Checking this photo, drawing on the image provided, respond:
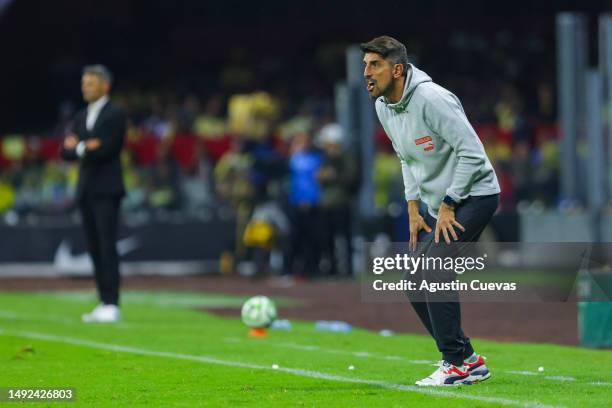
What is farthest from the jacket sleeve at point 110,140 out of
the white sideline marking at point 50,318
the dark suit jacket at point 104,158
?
the white sideline marking at point 50,318

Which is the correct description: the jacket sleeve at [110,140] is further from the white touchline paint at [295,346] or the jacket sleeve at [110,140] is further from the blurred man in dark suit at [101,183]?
the white touchline paint at [295,346]

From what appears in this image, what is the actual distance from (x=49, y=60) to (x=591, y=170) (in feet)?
65.7

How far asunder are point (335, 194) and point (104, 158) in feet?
26.0

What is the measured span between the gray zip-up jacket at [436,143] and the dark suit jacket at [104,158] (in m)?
5.97

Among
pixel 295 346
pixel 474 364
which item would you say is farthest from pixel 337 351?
pixel 474 364

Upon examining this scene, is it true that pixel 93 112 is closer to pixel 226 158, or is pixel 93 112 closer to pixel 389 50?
pixel 389 50

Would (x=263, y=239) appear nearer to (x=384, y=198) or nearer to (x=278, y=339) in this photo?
(x=384, y=198)

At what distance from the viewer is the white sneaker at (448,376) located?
8352 millimetres

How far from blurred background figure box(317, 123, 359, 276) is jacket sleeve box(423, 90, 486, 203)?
516 inches

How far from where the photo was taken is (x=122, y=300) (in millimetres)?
18031

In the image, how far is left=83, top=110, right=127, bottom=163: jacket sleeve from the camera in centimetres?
1405

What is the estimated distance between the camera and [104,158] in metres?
14.1

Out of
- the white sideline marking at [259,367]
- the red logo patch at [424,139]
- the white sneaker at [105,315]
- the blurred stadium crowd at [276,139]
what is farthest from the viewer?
the blurred stadium crowd at [276,139]

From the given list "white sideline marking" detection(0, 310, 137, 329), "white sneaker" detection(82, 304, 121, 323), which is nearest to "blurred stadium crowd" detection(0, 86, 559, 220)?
"white sideline marking" detection(0, 310, 137, 329)
